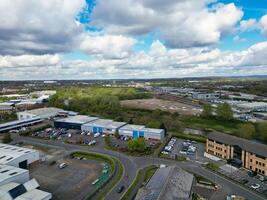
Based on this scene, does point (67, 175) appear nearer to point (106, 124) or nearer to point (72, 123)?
point (106, 124)

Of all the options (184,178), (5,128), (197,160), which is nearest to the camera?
(184,178)

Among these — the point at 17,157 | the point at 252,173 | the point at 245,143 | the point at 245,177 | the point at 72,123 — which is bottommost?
the point at 245,177

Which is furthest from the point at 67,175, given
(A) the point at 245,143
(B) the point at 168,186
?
(A) the point at 245,143

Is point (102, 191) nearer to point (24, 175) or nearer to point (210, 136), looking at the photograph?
point (24, 175)

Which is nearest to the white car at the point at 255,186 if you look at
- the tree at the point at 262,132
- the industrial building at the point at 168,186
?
the industrial building at the point at 168,186

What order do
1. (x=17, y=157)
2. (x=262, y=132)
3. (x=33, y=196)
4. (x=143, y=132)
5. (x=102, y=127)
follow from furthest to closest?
(x=102, y=127), (x=143, y=132), (x=262, y=132), (x=17, y=157), (x=33, y=196)

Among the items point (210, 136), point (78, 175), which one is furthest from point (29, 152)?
point (210, 136)
